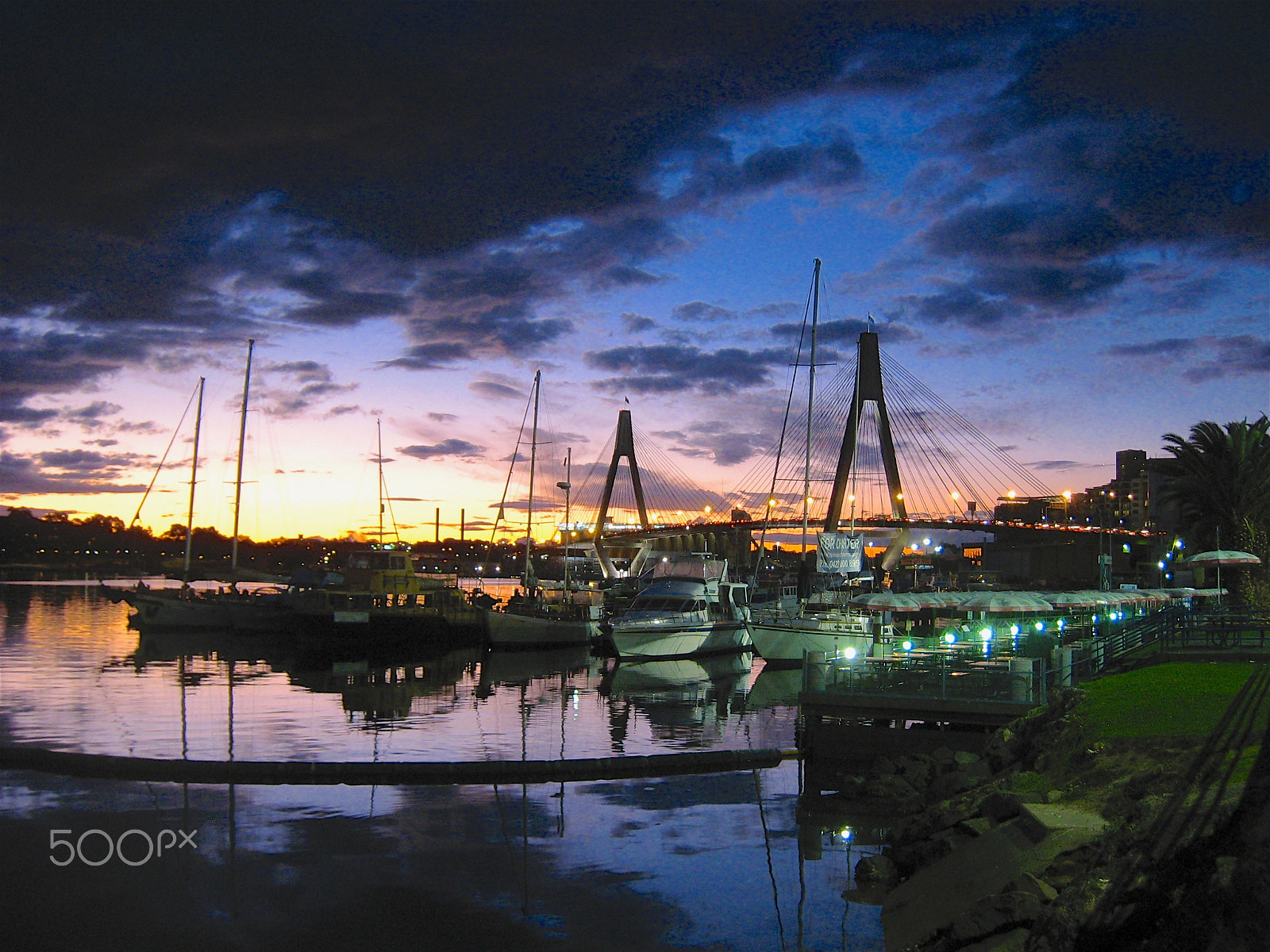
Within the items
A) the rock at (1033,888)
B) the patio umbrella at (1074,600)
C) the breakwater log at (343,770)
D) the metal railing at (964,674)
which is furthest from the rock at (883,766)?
the patio umbrella at (1074,600)

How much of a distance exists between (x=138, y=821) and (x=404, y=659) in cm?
3828

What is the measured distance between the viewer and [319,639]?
5791 cm

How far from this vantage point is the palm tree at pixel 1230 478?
5059 centimetres

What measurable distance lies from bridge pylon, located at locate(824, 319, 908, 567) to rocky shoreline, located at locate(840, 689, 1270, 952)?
5254 centimetres

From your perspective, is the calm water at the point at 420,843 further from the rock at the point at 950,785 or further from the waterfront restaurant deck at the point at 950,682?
the waterfront restaurant deck at the point at 950,682

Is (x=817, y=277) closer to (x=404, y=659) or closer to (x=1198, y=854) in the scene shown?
(x=404, y=659)

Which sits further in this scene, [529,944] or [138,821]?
[138,821]

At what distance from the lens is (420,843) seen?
17547 mm

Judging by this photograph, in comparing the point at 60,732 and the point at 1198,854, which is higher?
the point at 1198,854

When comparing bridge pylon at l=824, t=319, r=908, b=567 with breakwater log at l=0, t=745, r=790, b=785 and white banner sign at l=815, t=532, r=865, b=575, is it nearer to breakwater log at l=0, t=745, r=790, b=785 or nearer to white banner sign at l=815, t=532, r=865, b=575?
white banner sign at l=815, t=532, r=865, b=575

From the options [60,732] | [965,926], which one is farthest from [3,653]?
[965,926]

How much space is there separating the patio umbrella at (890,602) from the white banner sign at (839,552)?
23096 millimetres

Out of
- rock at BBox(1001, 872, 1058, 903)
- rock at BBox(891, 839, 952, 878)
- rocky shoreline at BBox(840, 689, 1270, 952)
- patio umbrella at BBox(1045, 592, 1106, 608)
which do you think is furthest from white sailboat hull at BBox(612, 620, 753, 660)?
rock at BBox(1001, 872, 1058, 903)

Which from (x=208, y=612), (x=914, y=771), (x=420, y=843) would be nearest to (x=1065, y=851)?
(x=914, y=771)
